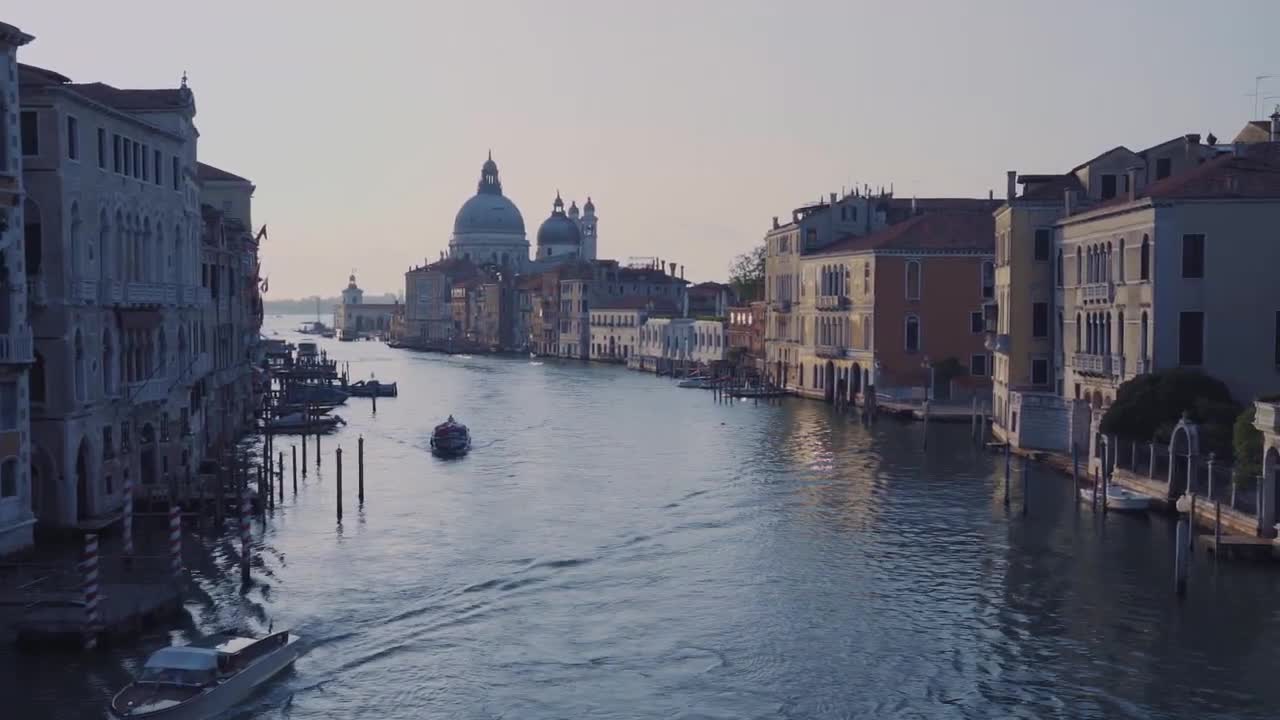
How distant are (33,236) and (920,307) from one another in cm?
3619

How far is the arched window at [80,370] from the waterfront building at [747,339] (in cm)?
4870

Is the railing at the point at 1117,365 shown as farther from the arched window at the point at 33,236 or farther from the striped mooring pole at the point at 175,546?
the arched window at the point at 33,236

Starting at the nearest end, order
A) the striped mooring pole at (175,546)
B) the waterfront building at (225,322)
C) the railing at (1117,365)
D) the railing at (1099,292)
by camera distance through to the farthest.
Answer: the striped mooring pole at (175,546) → the railing at (1117,365) → the railing at (1099,292) → the waterfront building at (225,322)

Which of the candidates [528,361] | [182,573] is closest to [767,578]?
[182,573]

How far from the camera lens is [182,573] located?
74.5 ft

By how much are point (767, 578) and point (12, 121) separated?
13010mm

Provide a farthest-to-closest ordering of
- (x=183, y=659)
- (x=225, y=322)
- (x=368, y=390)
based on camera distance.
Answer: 1. (x=368, y=390)
2. (x=225, y=322)
3. (x=183, y=659)

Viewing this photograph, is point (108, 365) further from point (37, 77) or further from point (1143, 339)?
point (1143, 339)

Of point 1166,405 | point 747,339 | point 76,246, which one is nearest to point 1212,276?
point 1166,405

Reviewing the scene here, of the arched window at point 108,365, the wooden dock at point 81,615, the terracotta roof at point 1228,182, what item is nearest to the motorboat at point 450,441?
the arched window at point 108,365

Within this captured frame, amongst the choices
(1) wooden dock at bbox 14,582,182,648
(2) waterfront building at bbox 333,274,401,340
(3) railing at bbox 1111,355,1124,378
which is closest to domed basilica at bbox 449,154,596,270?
(2) waterfront building at bbox 333,274,401,340

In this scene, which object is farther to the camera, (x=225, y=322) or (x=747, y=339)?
(x=747, y=339)

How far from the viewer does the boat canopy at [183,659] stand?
16203mm

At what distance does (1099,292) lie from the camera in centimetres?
3253
